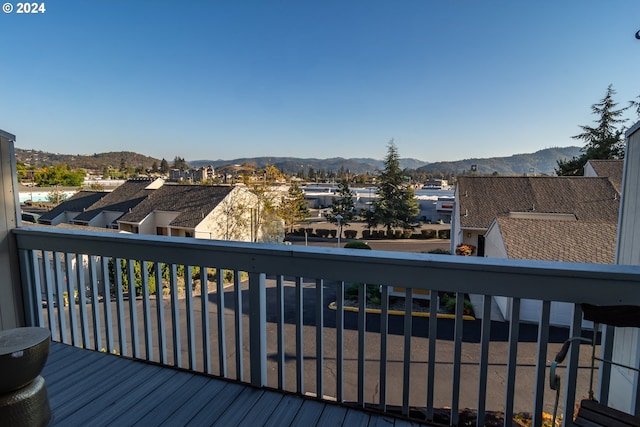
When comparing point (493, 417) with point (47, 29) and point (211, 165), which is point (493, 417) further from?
point (211, 165)

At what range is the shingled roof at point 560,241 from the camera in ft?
22.3

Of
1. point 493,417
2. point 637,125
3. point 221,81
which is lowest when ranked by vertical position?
point 493,417

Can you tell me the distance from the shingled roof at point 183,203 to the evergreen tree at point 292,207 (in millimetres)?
3770

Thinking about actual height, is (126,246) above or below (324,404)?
above

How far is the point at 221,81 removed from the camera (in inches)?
580

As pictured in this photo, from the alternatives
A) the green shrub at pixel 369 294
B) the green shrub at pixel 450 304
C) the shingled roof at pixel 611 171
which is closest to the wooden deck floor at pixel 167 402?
→ the green shrub at pixel 369 294

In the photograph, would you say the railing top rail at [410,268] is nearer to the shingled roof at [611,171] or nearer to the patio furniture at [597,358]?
the patio furniture at [597,358]

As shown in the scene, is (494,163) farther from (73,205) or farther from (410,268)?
(73,205)

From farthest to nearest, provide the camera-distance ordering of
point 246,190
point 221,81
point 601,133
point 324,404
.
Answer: point 601,133
point 246,190
point 221,81
point 324,404

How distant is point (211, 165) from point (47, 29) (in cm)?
912

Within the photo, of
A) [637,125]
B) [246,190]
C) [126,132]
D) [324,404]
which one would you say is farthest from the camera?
[246,190]

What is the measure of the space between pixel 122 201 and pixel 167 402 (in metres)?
16.7

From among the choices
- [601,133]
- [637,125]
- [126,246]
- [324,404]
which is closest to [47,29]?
[126,246]

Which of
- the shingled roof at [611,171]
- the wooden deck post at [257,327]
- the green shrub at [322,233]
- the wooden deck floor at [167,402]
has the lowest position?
the green shrub at [322,233]
